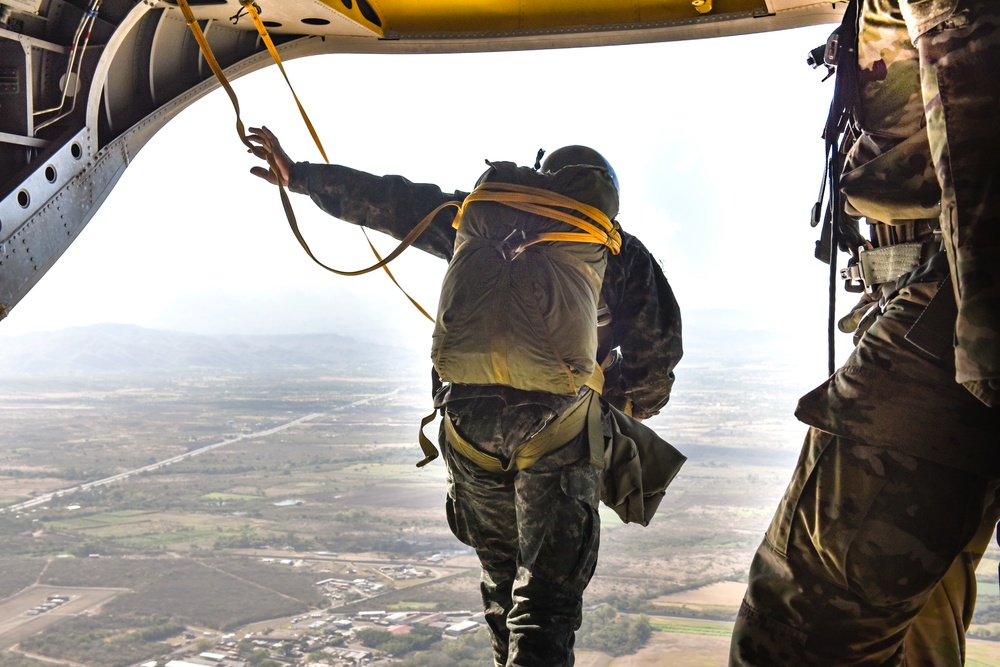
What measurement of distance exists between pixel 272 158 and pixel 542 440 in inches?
47.6

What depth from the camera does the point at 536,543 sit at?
6.87ft

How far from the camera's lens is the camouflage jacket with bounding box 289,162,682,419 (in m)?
2.46

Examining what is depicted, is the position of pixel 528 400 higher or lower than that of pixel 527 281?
lower

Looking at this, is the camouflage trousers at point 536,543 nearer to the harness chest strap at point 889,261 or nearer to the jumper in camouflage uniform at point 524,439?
the jumper in camouflage uniform at point 524,439

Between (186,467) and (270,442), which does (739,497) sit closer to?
(270,442)

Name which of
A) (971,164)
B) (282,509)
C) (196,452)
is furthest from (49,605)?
(971,164)

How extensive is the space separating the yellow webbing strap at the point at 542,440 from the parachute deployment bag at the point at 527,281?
84 millimetres

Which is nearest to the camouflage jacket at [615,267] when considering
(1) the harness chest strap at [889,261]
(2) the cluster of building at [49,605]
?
(1) the harness chest strap at [889,261]

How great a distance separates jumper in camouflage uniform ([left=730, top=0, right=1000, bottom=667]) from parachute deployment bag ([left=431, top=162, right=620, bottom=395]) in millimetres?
775

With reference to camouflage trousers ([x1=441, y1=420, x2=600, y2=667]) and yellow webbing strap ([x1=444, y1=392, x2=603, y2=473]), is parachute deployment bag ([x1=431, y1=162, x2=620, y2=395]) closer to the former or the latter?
yellow webbing strap ([x1=444, y1=392, x2=603, y2=473])

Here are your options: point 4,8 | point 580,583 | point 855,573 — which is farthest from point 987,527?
point 4,8

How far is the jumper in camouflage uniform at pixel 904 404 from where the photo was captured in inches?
43.4

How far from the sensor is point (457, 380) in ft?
7.09

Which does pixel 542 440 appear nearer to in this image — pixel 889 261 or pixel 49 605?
pixel 889 261
